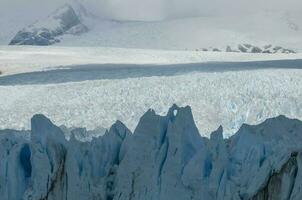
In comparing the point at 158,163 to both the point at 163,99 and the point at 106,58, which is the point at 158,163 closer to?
the point at 163,99

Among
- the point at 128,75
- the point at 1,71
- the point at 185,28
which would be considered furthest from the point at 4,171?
the point at 185,28

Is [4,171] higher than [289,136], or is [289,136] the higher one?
[289,136]

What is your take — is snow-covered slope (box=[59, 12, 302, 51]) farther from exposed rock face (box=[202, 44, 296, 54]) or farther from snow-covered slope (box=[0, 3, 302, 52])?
exposed rock face (box=[202, 44, 296, 54])

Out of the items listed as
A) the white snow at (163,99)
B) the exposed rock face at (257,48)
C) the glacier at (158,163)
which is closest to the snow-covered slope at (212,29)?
the exposed rock face at (257,48)

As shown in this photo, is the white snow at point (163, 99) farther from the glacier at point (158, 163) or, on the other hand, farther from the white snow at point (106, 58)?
the white snow at point (106, 58)

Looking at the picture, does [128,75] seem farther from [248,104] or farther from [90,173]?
[90,173]

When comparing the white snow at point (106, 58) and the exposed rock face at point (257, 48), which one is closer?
the white snow at point (106, 58)
